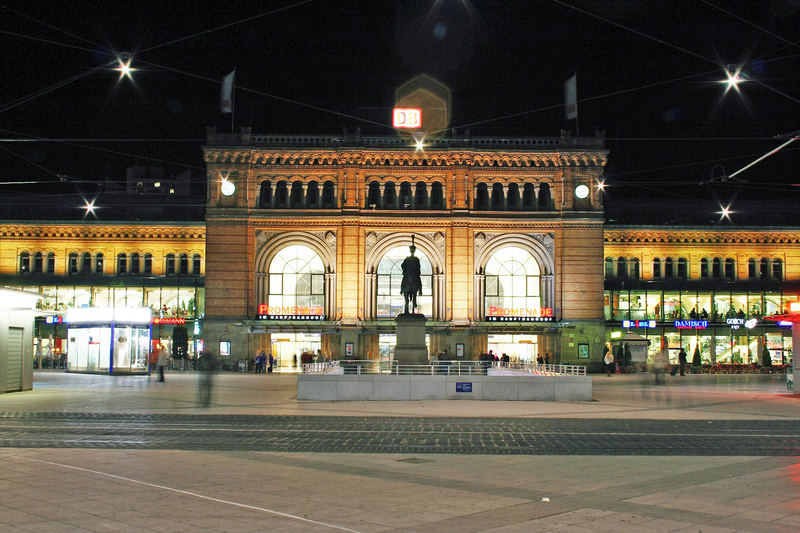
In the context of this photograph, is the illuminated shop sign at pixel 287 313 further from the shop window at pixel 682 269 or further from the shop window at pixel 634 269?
the shop window at pixel 682 269

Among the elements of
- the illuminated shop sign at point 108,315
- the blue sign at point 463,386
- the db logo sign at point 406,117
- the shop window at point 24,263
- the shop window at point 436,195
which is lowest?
the blue sign at point 463,386

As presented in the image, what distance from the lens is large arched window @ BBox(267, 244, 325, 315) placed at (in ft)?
198

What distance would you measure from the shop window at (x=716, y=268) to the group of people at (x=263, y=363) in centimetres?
3635

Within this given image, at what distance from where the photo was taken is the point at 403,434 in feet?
67.6

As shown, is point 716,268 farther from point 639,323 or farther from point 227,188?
point 227,188

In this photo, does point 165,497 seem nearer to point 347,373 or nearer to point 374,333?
point 347,373

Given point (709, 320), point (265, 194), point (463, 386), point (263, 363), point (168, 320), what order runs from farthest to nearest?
point (709, 320)
point (168, 320)
point (265, 194)
point (263, 363)
point (463, 386)

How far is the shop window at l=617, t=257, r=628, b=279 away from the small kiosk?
123 feet

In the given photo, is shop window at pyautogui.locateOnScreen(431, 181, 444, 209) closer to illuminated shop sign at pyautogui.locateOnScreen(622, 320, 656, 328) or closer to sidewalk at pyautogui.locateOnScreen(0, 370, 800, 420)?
illuminated shop sign at pyautogui.locateOnScreen(622, 320, 656, 328)

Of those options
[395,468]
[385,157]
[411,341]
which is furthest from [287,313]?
[395,468]

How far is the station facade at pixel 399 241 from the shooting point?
59.0 m

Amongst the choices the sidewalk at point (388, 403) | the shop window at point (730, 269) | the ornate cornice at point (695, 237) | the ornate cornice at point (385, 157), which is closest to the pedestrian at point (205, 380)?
the sidewalk at point (388, 403)

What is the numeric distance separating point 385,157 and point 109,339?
76.2 feet

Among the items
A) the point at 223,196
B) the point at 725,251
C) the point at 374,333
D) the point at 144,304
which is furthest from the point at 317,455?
the point at 725,251
